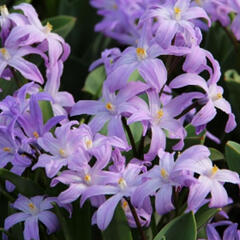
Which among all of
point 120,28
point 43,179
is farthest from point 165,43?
point 120,28

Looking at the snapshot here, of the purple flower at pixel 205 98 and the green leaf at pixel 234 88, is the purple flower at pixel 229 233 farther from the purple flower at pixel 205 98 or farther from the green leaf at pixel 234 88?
the green leaf at pixel 234 88

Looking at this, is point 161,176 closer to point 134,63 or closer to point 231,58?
point 134,63

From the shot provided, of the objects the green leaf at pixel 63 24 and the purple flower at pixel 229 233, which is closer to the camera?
the purple flower at pixel 229 233

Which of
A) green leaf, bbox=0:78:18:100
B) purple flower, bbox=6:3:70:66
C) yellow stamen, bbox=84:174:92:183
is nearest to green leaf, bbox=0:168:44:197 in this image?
yellow stamen, bbox=84:174:92:183

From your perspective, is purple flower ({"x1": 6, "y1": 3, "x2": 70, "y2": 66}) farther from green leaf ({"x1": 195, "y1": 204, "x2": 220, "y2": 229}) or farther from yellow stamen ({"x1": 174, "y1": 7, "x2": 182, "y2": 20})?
green leaf ({"x1": 195, "y1": 204, "x2": 220, "y2": 229})

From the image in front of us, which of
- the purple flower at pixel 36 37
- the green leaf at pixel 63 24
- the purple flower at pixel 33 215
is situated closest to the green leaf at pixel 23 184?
the purple flower at pixel 33 215

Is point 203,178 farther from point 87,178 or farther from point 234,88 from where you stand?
point 234,88

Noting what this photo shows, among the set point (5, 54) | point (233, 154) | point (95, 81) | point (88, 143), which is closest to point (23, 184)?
point (88, 143)
